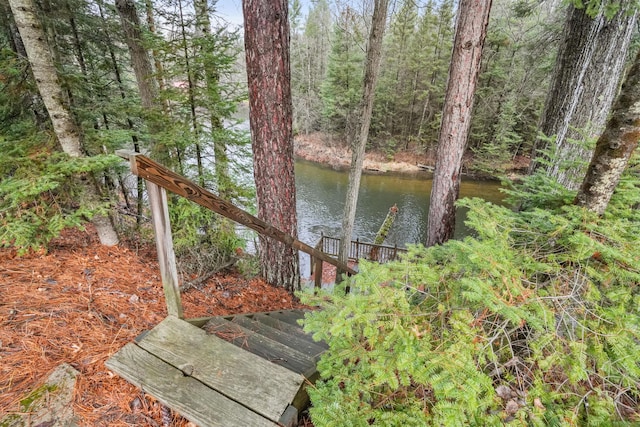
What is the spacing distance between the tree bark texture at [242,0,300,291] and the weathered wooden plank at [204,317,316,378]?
1547mm

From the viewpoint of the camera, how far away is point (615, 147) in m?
1.59

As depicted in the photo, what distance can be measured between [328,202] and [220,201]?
1511cm

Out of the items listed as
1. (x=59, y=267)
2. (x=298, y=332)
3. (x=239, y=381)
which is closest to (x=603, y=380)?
(x=239, y=381)

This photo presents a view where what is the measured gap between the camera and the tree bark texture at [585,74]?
10.1ft

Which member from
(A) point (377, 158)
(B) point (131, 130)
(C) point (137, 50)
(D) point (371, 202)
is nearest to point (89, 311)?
(B) point (131, 130)

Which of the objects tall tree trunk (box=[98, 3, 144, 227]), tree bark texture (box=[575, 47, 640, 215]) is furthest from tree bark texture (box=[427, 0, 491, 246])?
tall tree trunk (box=[98, 3, 144, 227])

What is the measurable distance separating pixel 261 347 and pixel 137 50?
5130 millimetres

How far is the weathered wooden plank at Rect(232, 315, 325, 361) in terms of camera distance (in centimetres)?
224

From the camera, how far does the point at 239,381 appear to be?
1.47 metres

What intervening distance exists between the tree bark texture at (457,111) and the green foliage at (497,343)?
2.27 meters

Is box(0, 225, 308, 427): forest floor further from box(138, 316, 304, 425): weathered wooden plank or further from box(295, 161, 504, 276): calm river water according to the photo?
box(295, 161, 504, 276): calm river water

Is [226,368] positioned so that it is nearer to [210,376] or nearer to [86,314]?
[210,376]

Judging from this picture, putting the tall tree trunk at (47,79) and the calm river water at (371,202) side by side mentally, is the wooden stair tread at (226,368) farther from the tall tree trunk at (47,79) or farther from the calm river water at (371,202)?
the calm river water at (371,202)

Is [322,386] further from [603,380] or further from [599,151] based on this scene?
[599,151]
